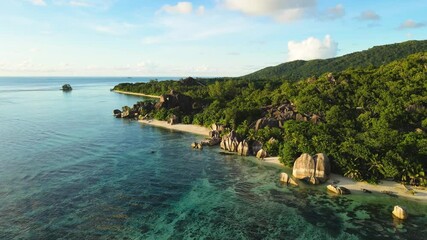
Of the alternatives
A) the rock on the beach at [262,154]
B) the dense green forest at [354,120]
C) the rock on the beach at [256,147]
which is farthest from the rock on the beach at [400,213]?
the rock on the beach at [256,147]

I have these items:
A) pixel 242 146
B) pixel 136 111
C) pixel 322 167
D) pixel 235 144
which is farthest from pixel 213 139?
pixel 136 111

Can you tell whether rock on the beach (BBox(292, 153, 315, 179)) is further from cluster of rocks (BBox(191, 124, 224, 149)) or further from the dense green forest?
cluster of rocks (BBox(191, 124, 224, 149))

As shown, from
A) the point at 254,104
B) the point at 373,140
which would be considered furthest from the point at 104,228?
the point at 254,104

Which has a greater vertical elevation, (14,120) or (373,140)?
(373,140)

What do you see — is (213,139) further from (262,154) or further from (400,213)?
(400,213)

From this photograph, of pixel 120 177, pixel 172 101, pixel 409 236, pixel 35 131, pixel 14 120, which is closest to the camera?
pixel 409 236

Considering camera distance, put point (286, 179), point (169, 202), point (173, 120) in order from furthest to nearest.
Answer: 1. point (173, 120)
2. point (286, 179)
3. point (169, 202)

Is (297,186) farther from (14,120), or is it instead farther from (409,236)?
(14,120)
